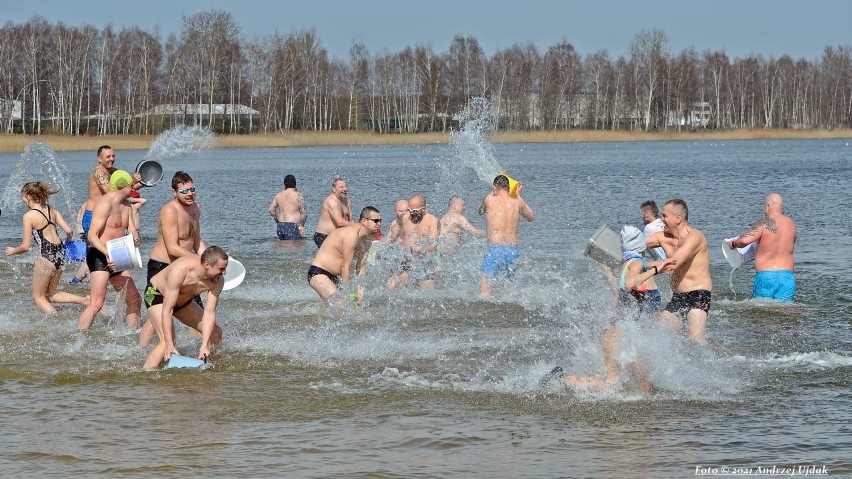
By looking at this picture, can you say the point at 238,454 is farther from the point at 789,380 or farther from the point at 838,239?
the point at 838,239

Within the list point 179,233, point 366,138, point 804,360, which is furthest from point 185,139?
point 804,360

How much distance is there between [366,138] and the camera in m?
72.1

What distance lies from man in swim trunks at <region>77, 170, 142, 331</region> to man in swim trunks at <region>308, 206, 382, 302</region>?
1.66m

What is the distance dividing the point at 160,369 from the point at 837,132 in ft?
293

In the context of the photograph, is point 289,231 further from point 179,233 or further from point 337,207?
point 179,233

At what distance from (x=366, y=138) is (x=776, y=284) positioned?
61.5 metres

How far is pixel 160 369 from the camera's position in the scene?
853 cm

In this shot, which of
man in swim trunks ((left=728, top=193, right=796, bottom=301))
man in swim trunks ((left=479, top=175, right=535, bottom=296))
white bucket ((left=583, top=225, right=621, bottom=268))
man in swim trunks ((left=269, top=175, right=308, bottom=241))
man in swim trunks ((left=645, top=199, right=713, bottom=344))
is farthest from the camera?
man in swim trunks ((left=269, top=175, right=308, bottom=241))

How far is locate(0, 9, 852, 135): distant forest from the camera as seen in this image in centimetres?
7400

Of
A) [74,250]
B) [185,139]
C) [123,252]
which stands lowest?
[74,250]

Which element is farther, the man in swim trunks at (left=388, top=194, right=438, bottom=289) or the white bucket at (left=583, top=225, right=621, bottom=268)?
the man in swim trunks at (left=388, top=194, right=438, bottom=289)

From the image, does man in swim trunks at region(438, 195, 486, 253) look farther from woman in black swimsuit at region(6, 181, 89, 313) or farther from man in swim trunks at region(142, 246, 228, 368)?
man in swim trunks at region(142, 246, 228, 368)

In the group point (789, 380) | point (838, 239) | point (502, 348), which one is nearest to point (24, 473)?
point (502, 348)

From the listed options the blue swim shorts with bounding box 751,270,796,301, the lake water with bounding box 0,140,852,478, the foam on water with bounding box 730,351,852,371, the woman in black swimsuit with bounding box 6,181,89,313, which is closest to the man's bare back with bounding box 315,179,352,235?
the lake water with bounding box 0,140,852,478
